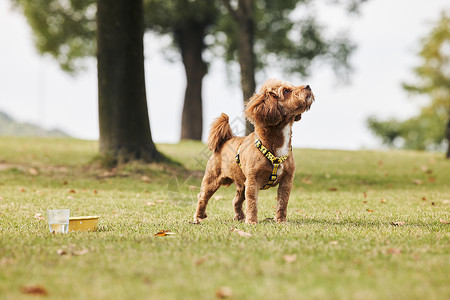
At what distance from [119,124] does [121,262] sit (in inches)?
334

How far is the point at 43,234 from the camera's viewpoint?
4.64 metres

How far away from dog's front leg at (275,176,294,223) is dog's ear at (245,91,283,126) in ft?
2.46

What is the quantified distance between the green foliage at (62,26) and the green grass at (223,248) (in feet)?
45.8

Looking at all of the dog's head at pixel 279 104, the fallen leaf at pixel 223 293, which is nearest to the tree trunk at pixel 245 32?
the dog's head at pixel 279 104

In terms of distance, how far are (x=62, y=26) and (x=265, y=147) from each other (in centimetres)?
1947

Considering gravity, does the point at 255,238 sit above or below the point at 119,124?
below

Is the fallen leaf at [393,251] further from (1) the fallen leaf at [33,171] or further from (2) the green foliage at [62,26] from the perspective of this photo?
(2) the green foliage at [62,26]

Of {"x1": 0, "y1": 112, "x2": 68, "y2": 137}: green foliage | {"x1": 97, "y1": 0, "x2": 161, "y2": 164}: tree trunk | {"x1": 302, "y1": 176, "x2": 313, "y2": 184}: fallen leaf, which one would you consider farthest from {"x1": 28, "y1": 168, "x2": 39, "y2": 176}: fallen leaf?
{"x1": 0, "y1": 112, "x2": 68, "y2": 137}: green foliage

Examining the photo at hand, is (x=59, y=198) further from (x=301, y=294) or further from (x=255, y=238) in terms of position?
(x=301, y=294)

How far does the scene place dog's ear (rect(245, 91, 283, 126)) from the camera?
4.91m

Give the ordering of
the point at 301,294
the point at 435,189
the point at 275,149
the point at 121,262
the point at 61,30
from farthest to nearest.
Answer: the point at 61,30 < the point at 435,189 < the point at 275,149 < the point at 121,262 < the point at 301,294

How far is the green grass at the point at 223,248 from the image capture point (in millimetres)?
2777

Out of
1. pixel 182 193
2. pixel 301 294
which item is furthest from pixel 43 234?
pixel 182 193

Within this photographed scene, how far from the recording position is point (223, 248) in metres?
3.80
